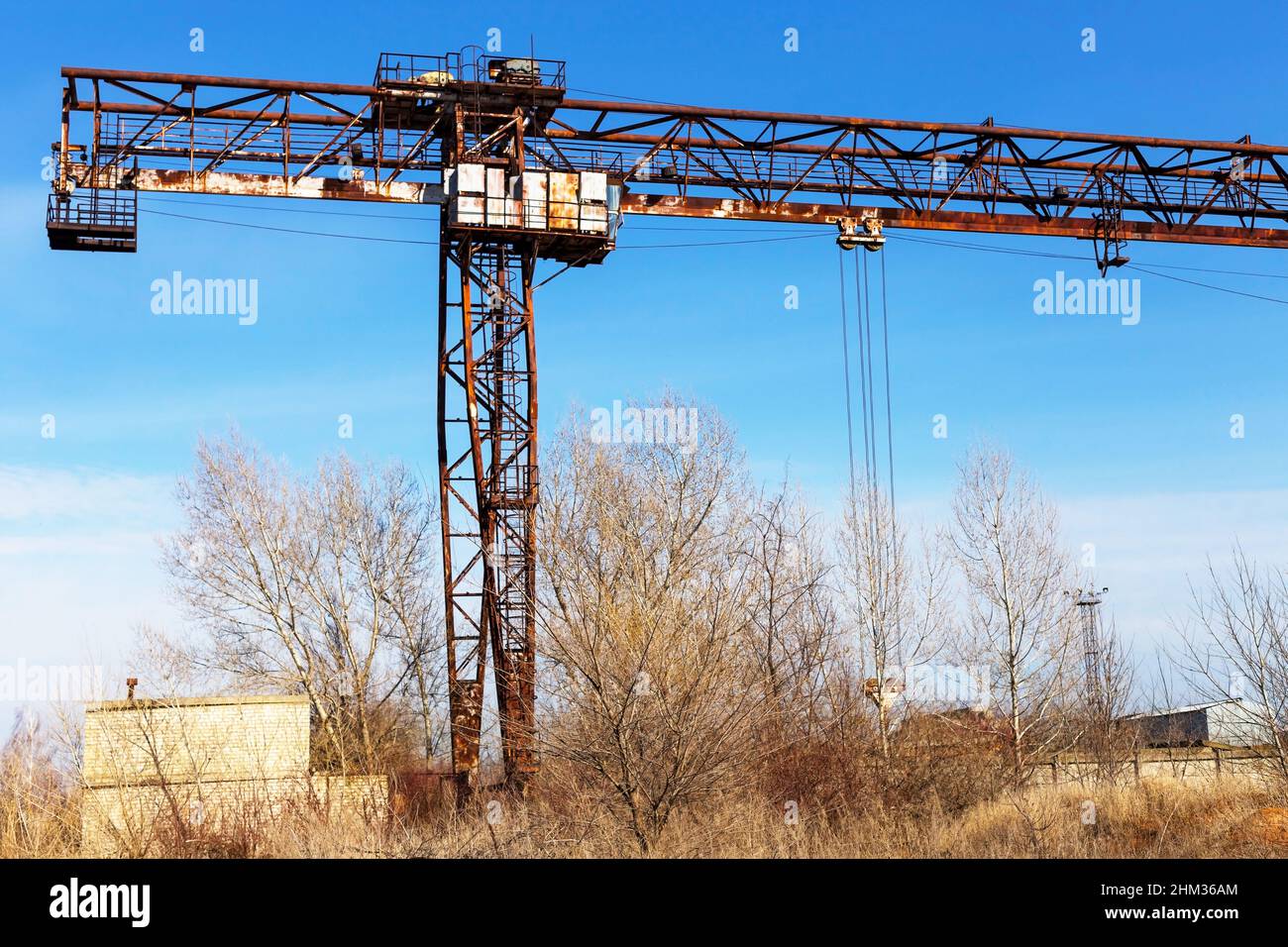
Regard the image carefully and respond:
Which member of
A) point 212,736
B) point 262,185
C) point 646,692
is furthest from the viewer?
point 212,736

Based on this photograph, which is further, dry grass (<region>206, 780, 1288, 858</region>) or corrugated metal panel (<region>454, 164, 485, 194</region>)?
corrugated metal panel (<region>454, 164, 485, 194</region>)

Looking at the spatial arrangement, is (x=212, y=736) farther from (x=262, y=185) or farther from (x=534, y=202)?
(x=534, y=202)

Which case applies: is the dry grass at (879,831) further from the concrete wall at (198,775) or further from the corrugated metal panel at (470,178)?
the corrugated metal panel at (470,178)

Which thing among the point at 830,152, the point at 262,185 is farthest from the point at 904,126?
the point at 262,185

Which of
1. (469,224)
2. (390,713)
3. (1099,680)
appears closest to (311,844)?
(469,224)

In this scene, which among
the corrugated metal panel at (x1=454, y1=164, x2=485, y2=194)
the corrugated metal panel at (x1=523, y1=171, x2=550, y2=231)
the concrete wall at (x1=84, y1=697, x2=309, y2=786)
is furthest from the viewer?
the corrugated metal panel at (x1=523, y1=171, x2=550, y2=231)

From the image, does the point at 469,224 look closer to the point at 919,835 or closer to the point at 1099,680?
the point at 919,835

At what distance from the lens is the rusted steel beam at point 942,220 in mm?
23328

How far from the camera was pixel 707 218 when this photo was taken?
23422mm

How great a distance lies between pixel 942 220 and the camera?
2436 cm

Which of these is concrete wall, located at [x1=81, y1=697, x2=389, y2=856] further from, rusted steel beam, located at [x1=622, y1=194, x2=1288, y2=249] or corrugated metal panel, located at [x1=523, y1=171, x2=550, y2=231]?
rusted steel beam, located at [x1=622, y1=194, x2=1288, y2=249]

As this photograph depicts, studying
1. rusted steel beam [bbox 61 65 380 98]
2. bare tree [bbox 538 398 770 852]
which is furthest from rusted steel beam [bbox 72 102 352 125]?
bare tree [bbox 538 398 770 852]

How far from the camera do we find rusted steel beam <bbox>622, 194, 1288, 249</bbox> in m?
23.3
